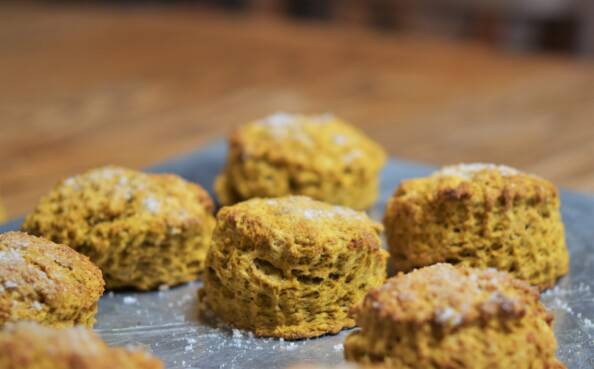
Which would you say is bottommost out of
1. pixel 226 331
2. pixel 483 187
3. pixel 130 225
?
pixel 226 331

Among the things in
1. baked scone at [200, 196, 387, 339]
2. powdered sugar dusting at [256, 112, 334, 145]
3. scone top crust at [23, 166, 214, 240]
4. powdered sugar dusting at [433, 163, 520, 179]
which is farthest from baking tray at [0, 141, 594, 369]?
powdered sugar dusting at [256, 112, 334, 145]

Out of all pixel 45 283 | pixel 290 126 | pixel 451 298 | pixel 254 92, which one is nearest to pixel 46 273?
pixel 45 283

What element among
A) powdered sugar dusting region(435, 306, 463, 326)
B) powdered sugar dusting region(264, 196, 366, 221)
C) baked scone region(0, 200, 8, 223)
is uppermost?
powdered sugar dusting region(435, 306, 463, 326)

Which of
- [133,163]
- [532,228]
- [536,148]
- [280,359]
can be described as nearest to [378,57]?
[536,148]

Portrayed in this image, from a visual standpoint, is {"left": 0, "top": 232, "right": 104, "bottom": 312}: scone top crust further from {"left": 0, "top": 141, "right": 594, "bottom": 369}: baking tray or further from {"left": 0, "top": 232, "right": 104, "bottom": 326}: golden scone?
{"left": 0, "top": 141, "right": 594, "bottom": 369}: baking tray

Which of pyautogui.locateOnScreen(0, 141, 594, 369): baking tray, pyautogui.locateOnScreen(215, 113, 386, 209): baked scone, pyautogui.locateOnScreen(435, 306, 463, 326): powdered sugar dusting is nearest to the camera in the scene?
pyautogui.locateOnScreen(435, 306, 463, 326): powdered sugar dusting

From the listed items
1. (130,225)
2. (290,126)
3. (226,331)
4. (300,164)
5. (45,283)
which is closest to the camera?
(45,283)

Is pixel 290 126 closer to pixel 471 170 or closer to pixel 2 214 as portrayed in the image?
pixel 471 170
